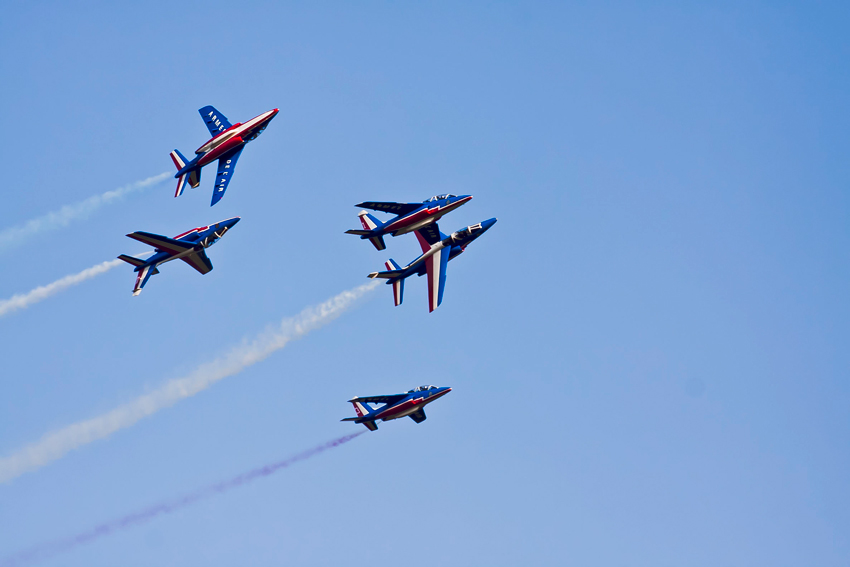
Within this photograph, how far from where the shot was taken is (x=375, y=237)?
213 ft

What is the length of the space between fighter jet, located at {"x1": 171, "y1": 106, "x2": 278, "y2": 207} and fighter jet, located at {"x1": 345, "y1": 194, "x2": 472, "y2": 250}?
35.4 ft

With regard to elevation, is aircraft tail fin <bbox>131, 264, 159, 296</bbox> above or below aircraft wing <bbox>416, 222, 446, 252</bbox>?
above

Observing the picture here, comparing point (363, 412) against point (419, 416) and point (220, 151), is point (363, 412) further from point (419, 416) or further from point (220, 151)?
point (220, 151)

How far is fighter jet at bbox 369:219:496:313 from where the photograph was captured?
212 ft

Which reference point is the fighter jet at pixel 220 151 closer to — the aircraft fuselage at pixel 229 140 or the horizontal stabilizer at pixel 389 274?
the aircraft fuselage at pixel 229 140

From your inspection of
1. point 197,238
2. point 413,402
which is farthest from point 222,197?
point 413,402

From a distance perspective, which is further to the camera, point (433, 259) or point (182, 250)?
point (433, 259)

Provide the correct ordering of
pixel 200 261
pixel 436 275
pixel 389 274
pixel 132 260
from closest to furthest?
pixel 132 260 < pixel 436 275 < pixel 389 274 < pixel 200 261

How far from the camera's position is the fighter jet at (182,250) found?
208 feet

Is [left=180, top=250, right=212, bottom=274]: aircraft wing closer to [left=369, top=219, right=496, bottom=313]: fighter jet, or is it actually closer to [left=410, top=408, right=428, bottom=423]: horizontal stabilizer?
[left=369, top=219, right=496, bottom=313]: fighter jet

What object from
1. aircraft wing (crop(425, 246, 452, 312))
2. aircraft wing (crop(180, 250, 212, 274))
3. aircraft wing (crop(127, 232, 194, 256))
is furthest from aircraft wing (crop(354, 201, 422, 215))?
aircraft wing (crop(127, 232, 194, 256))

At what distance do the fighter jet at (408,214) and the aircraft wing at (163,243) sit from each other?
13.2 m

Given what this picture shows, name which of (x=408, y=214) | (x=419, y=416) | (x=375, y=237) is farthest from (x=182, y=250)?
(x=419, y=416)

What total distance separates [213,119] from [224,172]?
5502 millimetres
